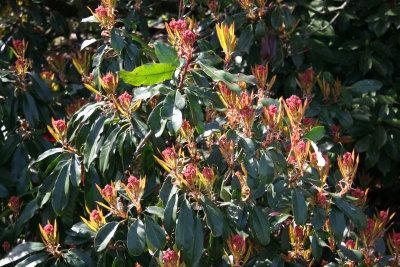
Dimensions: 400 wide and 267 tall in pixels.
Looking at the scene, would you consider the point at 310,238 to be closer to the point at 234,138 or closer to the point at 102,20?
the point at 234,138

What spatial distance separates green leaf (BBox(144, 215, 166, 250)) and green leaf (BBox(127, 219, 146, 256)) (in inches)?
0.7

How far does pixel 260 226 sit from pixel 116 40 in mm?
875

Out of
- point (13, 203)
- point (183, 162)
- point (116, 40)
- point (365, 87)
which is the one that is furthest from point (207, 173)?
point (365, 87)

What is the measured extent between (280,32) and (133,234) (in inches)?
61.7

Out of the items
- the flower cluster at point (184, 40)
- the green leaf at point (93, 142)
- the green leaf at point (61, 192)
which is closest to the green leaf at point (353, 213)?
the flower cluster at point (184, 40)

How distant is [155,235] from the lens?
5.15 feet

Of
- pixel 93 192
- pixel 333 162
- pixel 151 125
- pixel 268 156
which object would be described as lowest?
pixel 333 162

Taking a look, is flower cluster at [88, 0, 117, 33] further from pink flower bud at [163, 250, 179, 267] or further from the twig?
pink flower bud at [163, 250, 179, 267]

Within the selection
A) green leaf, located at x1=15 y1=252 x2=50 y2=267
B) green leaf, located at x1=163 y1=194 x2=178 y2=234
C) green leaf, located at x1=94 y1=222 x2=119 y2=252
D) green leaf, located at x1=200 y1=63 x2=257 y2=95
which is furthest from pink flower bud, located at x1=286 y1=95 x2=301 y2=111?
green leaf, located at x1=15 y1=252 x2=50 y2=267

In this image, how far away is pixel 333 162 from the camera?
9.11 feet

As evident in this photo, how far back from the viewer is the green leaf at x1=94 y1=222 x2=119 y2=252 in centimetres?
156

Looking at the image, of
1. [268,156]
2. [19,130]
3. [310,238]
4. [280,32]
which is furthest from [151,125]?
[280,32]

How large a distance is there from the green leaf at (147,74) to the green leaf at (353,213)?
74 cm

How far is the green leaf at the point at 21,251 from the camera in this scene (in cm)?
178
